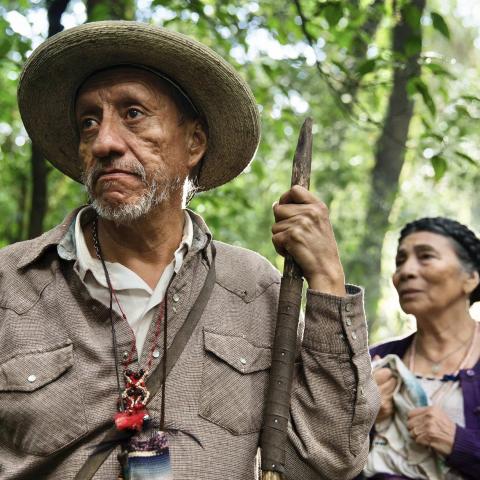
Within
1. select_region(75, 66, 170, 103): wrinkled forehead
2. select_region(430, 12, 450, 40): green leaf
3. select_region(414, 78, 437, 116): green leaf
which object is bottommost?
select_region(75, 66, 170, 103): wrinkled forehead

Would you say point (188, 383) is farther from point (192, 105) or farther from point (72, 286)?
point (192, 105)

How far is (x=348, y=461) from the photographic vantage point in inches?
103

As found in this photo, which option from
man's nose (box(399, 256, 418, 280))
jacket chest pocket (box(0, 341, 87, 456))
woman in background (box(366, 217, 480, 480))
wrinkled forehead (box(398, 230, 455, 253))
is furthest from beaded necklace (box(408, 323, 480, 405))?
jacket chest pocket (box(0, 341, 87, 456))

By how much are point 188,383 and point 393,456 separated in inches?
60.4

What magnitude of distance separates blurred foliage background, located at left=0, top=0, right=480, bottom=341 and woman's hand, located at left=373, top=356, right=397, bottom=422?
3.71ft

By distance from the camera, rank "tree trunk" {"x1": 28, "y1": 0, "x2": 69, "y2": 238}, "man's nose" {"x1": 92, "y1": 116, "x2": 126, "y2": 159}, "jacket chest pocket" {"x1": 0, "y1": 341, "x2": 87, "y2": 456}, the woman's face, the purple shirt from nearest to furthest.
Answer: "jacket chest pocket" {"x1": 0, "y1": 341, "x2": 87, "y2": 456}, "man's nose" {"x1": 92, "y1": 116, "x2": 126, "y2": 159}, the purple shirt, "tree trunk" {"x1": 28, "y1": 0, "x2": 69, "y2": 238}, the woman's face

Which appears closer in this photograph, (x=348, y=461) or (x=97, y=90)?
(x=348, y=461)

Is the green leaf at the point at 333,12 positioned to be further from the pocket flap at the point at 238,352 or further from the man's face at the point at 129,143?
the pocket flap at the point at 238,352

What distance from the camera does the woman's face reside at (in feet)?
13.6

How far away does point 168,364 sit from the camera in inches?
100

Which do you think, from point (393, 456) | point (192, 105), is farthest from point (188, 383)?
point (393, 456)

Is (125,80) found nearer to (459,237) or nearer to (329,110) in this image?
(459,237)

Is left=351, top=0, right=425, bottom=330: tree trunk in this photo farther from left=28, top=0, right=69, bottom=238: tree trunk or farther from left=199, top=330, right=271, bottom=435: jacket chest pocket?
left=199, top=330, right=271, bottom=435: jacket chest pocket

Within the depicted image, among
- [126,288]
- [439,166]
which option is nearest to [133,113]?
[126,288]
